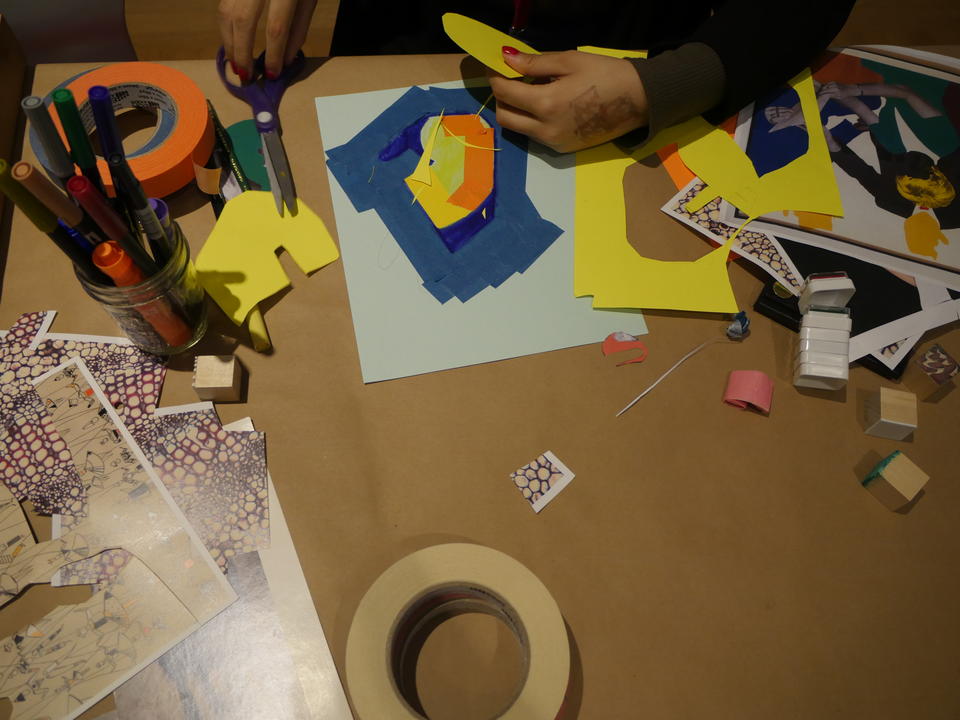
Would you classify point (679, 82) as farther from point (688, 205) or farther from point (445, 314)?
point (445, 314)

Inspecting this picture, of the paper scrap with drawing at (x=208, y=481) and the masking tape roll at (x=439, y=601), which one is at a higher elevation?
the masking tape roll at (x=439, y=601)

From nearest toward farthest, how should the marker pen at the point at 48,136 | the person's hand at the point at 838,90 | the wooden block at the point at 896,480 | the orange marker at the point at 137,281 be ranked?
1. the marker pen at the point at 48,136
2. the orange marker at the point at 137,281
3. the wooden block at the point at 896,480
4. the person's hand at the point at 838,90

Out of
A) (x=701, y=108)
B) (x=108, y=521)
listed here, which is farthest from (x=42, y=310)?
(x=701, y=108)

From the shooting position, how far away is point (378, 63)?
876 millimetres

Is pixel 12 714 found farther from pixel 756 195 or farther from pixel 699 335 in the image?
pixel 756 195

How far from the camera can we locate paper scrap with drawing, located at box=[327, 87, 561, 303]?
75cm

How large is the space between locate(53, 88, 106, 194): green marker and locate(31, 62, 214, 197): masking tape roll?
0.62 feet

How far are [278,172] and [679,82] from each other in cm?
53

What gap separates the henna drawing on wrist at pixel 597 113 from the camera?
0.80m

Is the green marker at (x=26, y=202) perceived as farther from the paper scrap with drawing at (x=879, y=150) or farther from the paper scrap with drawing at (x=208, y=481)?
the paper scrap with drawing at (x=879, y=150)

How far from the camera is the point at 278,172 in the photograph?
0.74 metres

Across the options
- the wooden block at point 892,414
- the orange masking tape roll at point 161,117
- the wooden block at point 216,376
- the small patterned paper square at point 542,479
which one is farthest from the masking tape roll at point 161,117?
the wooden block at point 892,414

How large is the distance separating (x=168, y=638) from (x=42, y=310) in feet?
1.28

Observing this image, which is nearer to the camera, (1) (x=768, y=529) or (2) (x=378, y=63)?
(1) (x=768, y=529)
